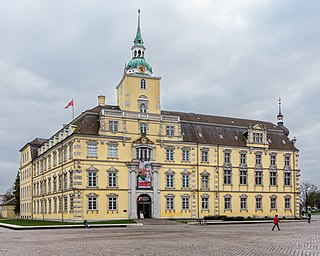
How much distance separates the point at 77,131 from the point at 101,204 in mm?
9361

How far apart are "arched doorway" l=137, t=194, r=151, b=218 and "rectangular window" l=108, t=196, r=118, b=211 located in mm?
3120

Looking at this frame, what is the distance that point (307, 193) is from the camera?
14212cm

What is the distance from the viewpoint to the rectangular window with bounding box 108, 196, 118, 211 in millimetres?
57875

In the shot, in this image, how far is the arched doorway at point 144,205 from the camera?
60.0 m

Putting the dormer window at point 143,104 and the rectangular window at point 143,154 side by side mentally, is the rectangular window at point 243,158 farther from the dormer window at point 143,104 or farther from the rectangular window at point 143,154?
the dormer window at point 143,104

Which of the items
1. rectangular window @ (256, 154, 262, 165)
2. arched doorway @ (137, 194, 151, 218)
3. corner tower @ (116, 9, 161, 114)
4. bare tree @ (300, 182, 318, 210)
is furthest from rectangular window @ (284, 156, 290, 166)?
bare tree @ (300, 182, 318, 210)

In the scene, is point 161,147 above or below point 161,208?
above

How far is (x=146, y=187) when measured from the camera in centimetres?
6006

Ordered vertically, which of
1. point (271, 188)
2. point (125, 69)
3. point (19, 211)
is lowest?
point (19, 211)

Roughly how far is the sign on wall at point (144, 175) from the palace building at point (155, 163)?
0.13 metres

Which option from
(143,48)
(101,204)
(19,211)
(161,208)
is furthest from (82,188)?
(19,211)

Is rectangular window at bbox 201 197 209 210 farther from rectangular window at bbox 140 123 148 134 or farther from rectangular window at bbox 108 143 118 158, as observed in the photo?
rectangular window at bbox 108 143 118 158

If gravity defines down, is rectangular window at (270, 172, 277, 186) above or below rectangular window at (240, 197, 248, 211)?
above

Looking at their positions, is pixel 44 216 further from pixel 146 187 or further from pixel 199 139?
pixel 199 139
